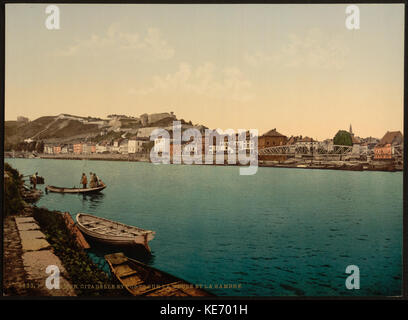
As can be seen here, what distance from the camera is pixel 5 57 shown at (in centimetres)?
395

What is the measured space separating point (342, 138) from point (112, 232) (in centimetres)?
306

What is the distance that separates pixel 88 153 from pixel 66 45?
136cm

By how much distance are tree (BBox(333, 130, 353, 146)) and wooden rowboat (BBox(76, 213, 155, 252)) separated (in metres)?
2.54

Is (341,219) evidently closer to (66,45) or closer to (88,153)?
(88,153)

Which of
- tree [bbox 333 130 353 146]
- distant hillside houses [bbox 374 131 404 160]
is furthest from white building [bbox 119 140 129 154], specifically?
distant hillside houses [bbox 374 131 404 160]

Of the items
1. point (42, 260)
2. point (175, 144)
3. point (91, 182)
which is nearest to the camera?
point (42, 260)

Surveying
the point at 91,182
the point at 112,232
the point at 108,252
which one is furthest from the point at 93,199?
the point at 108,252

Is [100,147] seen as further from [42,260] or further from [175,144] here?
[42,260]

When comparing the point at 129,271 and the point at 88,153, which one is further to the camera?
the point at 88,153

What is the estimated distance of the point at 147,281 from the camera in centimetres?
379

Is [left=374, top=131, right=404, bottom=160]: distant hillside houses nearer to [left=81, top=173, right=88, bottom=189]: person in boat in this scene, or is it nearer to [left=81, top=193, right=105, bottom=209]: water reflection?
[left=81, top=193, right=105, bottom=209]: water reflection

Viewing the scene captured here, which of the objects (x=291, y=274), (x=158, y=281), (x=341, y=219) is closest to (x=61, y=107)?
(x=158, y=281)

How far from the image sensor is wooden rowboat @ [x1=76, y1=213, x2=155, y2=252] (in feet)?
12.5

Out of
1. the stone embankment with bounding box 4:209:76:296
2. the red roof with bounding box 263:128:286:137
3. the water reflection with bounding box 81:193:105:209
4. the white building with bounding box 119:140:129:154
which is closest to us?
the stone embankment with bounding box 4:209:76:296
